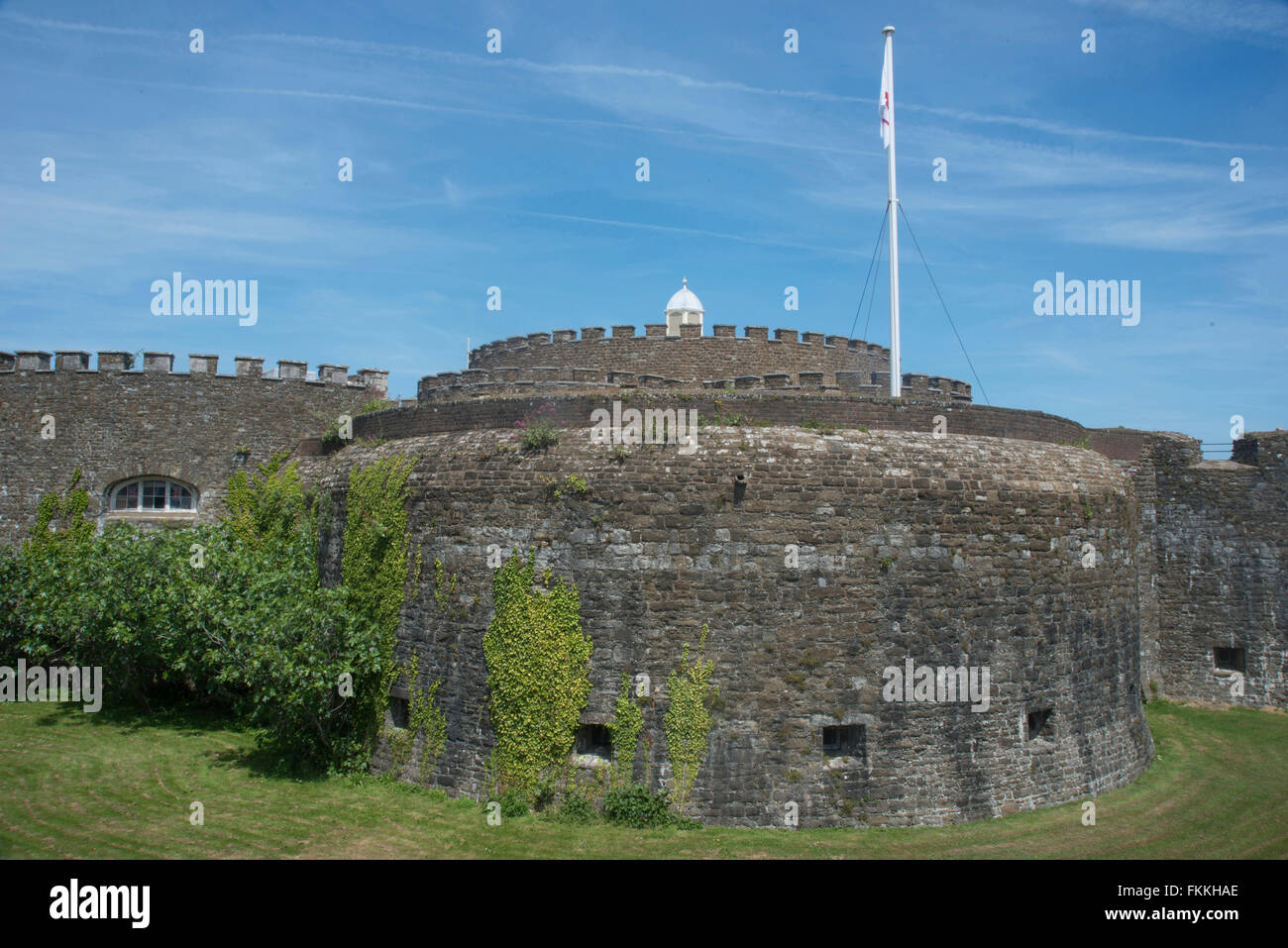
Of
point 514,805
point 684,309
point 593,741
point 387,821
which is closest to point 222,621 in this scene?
point 387,821

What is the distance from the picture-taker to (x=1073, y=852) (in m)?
12.3

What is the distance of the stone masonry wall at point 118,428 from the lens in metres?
22.2

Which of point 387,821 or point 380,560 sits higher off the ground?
point 380,560

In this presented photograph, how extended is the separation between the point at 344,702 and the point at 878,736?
29.3ft

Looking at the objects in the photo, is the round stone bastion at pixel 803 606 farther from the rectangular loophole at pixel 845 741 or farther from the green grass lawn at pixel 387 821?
the green grass lawn at pixel 387 821

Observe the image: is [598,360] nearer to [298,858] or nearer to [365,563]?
[365,563]

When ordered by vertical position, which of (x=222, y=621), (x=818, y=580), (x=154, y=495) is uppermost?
(x=154, y=495)

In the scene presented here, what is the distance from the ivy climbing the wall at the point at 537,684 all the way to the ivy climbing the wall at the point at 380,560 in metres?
2.37

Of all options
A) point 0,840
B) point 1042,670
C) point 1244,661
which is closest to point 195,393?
point 0,840

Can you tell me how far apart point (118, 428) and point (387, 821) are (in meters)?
15.2

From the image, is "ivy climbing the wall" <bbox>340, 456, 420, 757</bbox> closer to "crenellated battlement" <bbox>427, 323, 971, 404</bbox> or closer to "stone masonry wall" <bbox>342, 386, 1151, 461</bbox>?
"stone masonry wall" <bbox>342, 386, 1151, 461</bbox>

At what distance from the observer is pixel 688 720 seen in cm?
1261

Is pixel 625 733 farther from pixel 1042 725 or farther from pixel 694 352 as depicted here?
pixel 694 352

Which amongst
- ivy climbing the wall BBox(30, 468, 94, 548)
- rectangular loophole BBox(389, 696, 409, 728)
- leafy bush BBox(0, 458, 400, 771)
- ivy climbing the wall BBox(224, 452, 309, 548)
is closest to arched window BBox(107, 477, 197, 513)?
ivy climbing the wall BBox(30, 468, 94, 548)
